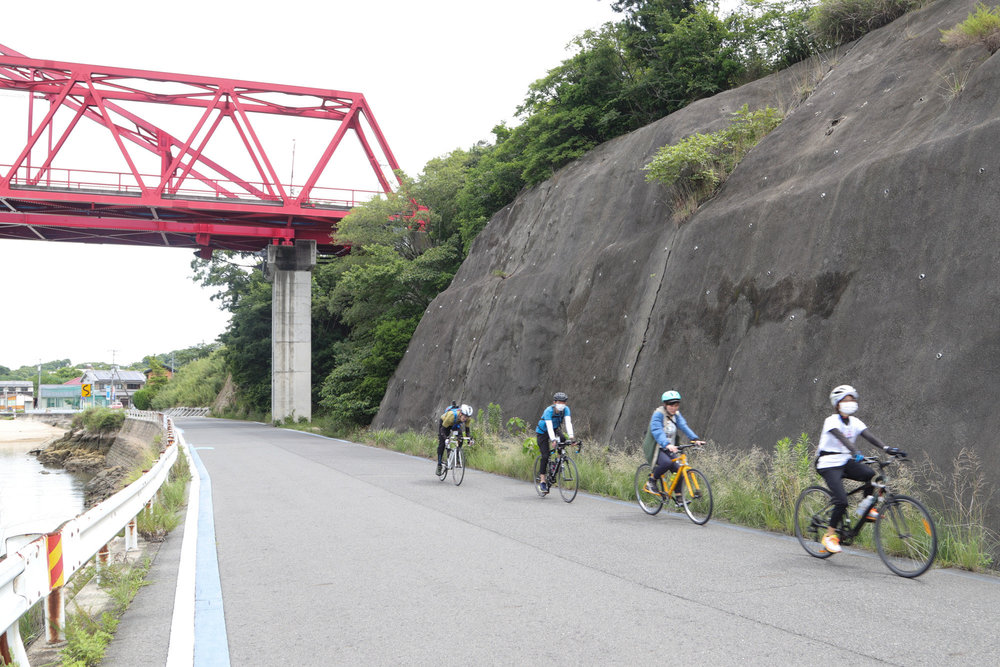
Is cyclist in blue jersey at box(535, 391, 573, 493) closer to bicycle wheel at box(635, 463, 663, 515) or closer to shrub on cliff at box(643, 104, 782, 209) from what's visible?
bicycle wheel at box(635, 463, 663, 515)

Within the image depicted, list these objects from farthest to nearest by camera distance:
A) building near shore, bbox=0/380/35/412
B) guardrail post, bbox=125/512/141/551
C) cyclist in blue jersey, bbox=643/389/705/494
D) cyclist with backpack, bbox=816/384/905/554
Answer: building near shore, bbox=0/380/35/412 < cyclist in blue jersey, bbox=643/389/705/494 < guardrail post, bbox=125/512/141/551 < cyclist with backpack, bbox=816/384/905/554

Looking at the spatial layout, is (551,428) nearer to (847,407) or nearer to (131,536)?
(847,407)

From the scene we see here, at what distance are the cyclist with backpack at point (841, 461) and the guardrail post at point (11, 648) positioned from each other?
6342 millimetres

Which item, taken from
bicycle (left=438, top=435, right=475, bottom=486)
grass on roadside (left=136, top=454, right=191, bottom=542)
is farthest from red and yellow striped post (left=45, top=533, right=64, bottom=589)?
bicycle (left=438, top=435, right=475, bottom=486)

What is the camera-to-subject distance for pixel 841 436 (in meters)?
7.24

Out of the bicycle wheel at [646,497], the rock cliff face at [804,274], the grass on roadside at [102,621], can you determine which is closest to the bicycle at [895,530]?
the rock cliff face at [804,274]

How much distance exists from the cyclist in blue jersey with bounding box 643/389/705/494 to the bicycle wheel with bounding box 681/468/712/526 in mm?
245

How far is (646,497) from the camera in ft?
34.9

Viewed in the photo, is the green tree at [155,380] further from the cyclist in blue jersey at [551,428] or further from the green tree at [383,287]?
the cyclist in blue jersey at [551,428]

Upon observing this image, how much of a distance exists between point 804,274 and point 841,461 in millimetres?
4908

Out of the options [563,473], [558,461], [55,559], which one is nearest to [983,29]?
[558,461]

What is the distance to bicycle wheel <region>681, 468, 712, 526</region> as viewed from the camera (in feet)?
31.0

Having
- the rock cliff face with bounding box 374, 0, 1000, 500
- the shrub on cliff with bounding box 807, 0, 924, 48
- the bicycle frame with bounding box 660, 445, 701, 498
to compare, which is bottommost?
the bicycle frame with bounding box 660, 445, 701, 498

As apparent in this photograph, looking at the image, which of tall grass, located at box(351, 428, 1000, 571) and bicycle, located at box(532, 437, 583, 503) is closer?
tall grass, located at box(351, 428, 1000, 571)
